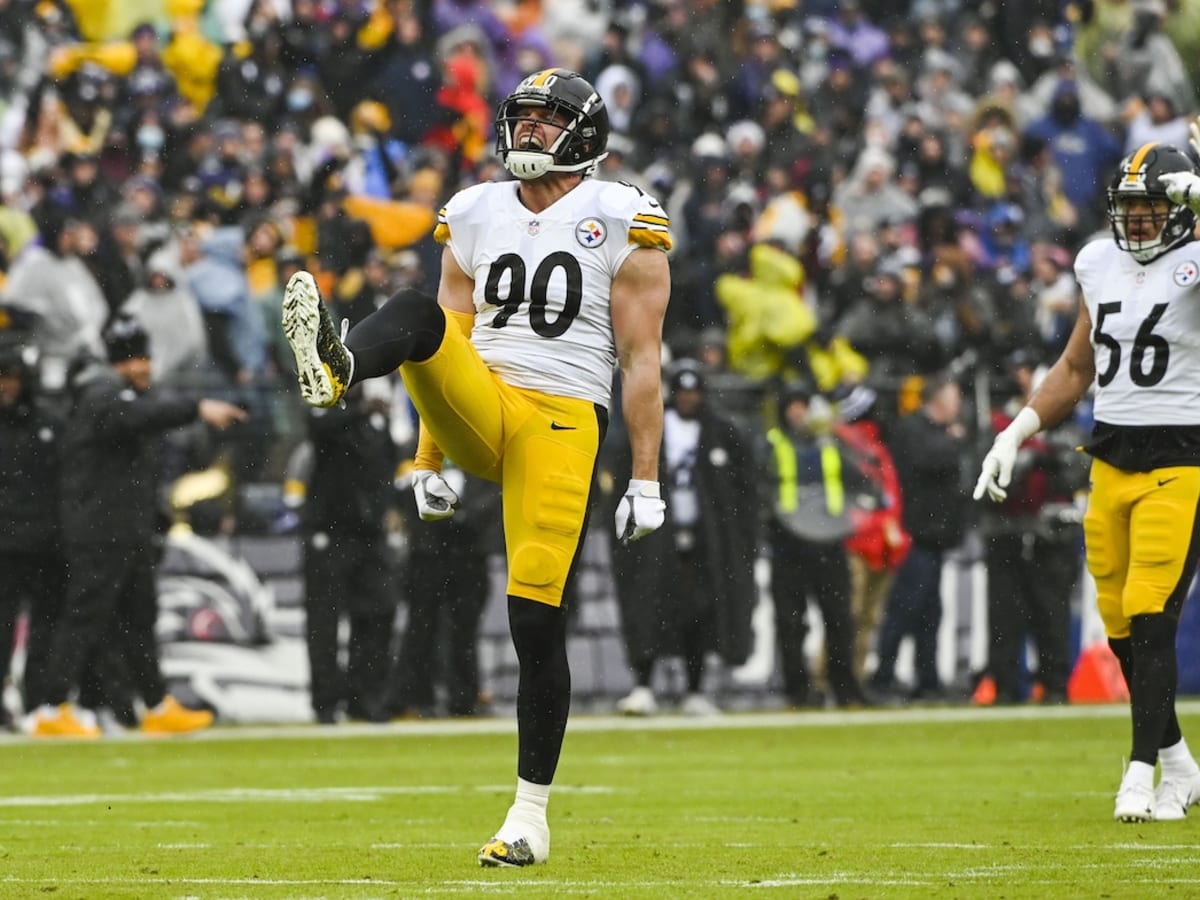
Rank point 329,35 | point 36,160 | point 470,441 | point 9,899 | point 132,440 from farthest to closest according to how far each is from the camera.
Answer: point 329,35
point 36,160
point 132,440
point 470,441
point 9,899

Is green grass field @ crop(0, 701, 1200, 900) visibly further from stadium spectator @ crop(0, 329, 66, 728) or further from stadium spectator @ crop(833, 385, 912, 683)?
stadium spectator @ crop(833, 385, 912, 683)

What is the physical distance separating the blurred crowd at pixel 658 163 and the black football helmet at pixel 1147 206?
6.83 m

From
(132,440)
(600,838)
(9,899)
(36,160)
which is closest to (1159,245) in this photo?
(600,838)

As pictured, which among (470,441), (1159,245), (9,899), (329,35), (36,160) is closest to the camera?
(9,899)

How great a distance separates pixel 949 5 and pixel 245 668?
11.1 m

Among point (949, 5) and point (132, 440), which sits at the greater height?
point (949, 5)

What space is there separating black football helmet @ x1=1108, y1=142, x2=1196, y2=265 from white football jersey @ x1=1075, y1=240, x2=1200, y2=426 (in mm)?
64

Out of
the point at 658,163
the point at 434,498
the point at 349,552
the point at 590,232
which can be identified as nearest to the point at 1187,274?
the point at 590,232

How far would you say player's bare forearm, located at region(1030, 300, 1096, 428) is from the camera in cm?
856

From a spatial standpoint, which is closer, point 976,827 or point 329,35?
point 976,827

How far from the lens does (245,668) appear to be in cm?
1384

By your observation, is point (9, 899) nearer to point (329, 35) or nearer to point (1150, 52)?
point (329, 35)

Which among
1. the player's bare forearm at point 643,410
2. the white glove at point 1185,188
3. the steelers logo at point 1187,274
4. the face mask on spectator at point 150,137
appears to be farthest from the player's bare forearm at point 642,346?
the face mask on spectator at point 150,137

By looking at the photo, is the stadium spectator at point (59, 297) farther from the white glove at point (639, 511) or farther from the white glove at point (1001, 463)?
the white glove at point (639, 511)
